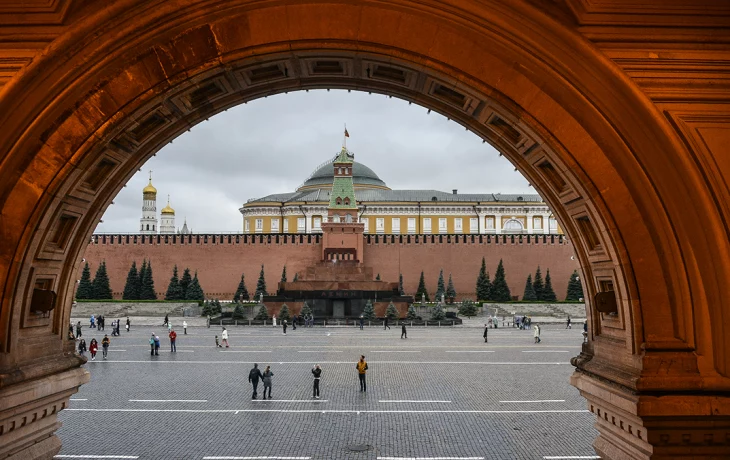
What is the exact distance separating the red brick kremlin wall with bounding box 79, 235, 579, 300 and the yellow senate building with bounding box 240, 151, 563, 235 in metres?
20.0

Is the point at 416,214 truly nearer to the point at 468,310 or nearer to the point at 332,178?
the point at 332,178

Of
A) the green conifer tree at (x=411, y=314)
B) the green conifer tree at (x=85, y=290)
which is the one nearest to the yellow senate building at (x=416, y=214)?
the green conifer tree at (x=85, y=290)

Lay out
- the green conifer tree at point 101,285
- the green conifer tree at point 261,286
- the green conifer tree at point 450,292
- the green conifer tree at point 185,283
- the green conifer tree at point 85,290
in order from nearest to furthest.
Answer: the green conifer tree at point 85,290
the green conifer tree at point 101,285
the green conifer tree at point 185,283
the green conifer tree at point 261,286
the green conifer tree at point 450,292

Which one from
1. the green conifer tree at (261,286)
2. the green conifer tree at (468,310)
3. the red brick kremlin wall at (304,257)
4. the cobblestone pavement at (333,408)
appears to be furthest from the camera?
the red brick kremlin wall at (304,257)

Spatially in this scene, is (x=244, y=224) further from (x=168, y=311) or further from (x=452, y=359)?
(x=452, y=359)

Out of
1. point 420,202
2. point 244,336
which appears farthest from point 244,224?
point 244,336

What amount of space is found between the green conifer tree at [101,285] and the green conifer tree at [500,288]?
104 feet

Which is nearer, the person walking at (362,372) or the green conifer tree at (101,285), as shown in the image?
the person walking at (362,372)

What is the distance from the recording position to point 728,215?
420 cm

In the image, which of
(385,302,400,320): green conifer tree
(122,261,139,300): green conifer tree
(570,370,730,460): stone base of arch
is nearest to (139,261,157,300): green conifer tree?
(122,261,139,300): green conifer tree

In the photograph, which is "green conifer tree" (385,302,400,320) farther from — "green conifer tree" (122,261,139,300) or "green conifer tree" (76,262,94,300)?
"green conifer tree" (76,262,94,300)

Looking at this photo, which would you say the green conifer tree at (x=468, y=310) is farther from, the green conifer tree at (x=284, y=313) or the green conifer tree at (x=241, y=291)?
the green conifer tree at (x=241, y=291)

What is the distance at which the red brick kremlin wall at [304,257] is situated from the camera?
47938 millimetres

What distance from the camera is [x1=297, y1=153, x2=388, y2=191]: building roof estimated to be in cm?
7962
